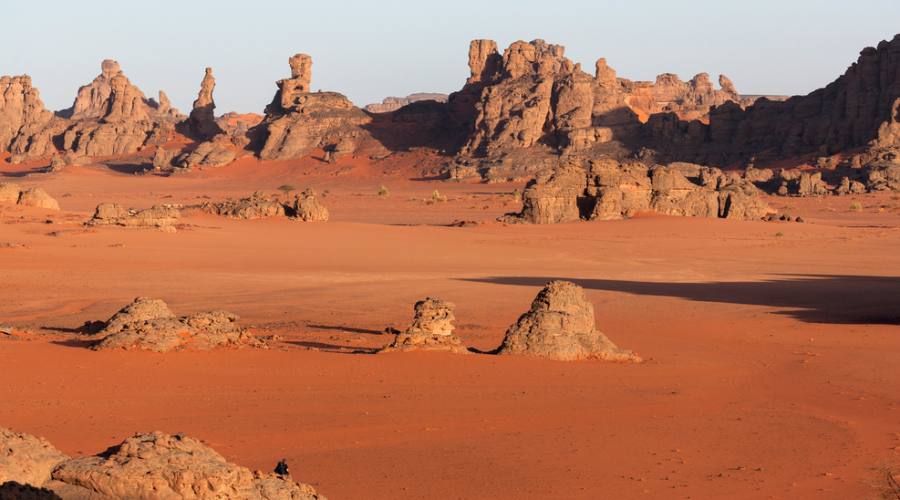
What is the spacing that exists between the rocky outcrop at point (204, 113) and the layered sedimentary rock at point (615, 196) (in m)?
52.5

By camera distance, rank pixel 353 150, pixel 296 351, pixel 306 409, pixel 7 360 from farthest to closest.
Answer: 1. pixel 353 150
2. pixel 296 351
3. pixel 7 360
4. pixel 306 409

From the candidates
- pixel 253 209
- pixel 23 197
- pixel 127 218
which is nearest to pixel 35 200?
pixel 23 197

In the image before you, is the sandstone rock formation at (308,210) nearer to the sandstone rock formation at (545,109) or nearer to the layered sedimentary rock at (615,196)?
the layered sedimentary rock at (615,196)

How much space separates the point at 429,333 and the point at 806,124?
58.5 metres

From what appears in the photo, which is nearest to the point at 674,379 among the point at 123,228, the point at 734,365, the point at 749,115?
the point at 734,365

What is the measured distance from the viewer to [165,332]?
11.2 m

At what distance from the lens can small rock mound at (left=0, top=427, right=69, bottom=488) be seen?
438cm

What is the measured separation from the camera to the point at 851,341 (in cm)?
1389

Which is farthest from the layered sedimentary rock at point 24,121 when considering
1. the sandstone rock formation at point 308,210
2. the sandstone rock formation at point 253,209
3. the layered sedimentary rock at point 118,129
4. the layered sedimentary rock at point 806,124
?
the sandstone rock formation at point 308,210

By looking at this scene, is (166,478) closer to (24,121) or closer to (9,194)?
(9,194)

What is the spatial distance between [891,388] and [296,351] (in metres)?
5.82

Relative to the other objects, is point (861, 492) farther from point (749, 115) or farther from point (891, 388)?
→ point (749, 115)

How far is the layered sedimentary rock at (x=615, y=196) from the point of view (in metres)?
36.2

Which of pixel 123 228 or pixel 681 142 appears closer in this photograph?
pixel 123 228
